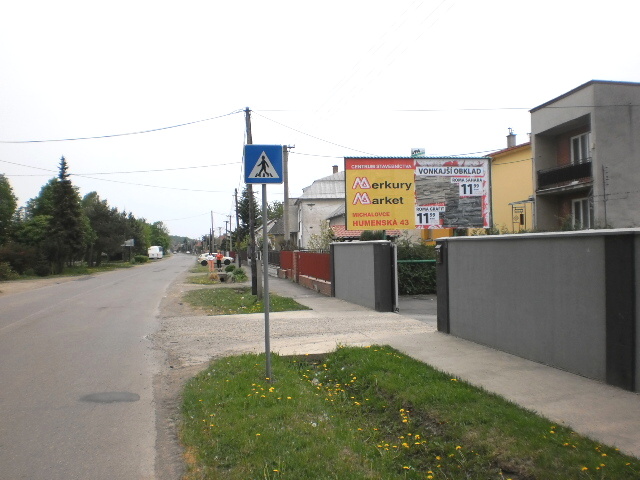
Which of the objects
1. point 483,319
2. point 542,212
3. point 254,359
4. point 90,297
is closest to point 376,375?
point 254,359

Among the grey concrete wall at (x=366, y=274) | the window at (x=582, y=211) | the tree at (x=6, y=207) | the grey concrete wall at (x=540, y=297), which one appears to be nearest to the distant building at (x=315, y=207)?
the tree at (x=6, y=207)

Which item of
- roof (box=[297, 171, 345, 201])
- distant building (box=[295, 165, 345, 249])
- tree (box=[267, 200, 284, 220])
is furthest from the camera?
tree (box=[267, 200, 284, 220])

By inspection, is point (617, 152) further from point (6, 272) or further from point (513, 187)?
point (6, 272)

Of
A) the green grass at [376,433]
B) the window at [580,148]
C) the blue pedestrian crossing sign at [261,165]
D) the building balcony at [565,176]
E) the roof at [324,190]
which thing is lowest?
the green grass at [376,433]

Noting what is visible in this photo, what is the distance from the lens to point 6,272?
137 ft

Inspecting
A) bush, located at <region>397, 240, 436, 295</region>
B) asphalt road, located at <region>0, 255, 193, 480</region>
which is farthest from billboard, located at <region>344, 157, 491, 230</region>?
asphalt road, located at <region>0, 255, 193, 480</region>

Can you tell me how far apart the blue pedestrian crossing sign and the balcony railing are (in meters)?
21.0

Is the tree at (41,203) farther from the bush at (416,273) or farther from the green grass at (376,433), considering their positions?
the green grass at (376,433)

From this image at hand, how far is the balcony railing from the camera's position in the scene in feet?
82.0

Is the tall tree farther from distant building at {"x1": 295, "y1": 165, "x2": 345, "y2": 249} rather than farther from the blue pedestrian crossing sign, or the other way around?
the blue pedestrian crossing sign

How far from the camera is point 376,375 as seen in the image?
290 inches

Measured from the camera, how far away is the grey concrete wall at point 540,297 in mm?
6598

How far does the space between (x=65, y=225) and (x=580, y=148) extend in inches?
1645

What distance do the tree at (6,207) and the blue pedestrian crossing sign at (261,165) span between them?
51.0 m
